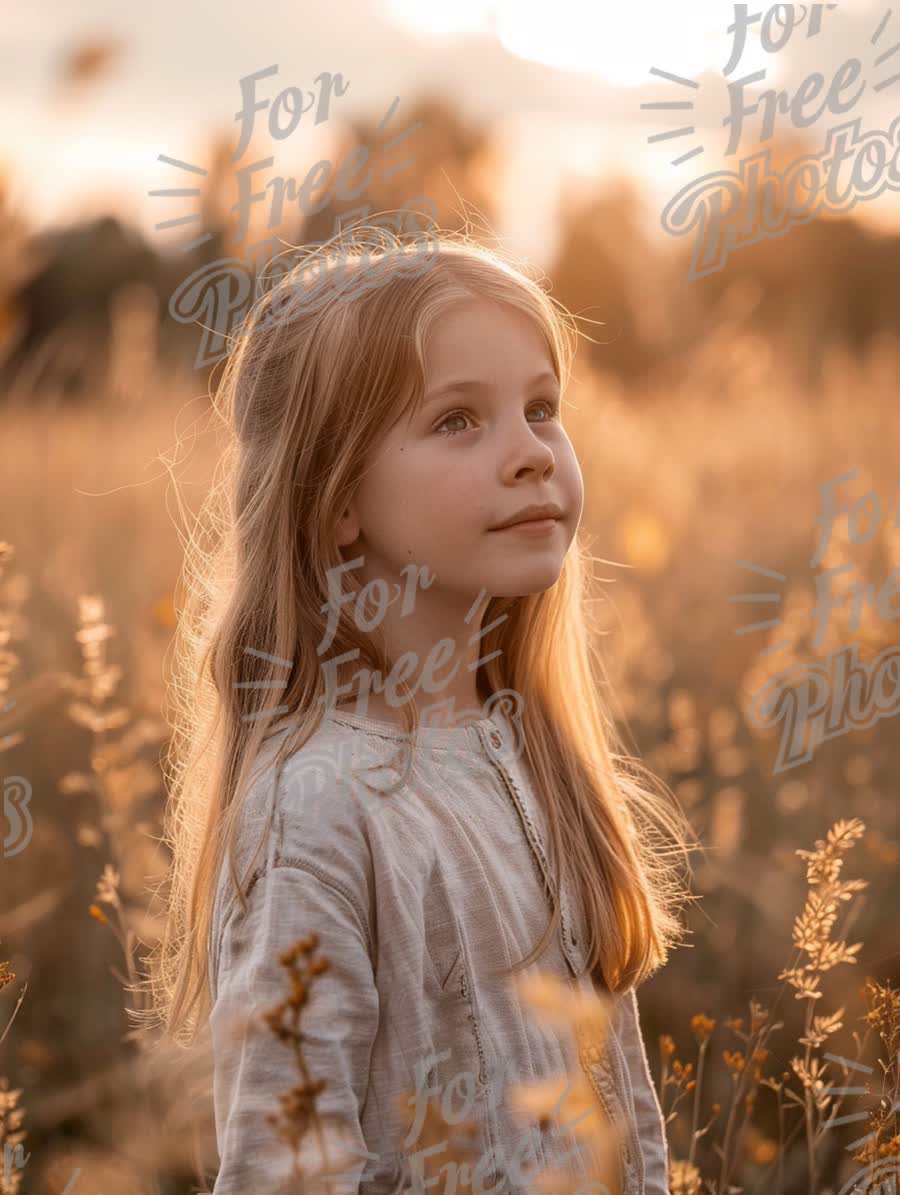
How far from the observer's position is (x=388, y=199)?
594cm

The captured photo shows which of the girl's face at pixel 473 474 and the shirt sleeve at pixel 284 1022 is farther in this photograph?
the girl's face at pixel 473 474

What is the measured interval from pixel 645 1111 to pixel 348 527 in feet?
2.61

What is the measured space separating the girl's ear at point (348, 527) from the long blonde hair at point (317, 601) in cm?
2

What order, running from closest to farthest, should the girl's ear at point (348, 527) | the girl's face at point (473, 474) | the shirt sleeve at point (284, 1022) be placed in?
1. the shirt sleeve at point (284, 1022)
2. the girl's face at point (473, 474)
3. the girl's ear at point (348, 527)

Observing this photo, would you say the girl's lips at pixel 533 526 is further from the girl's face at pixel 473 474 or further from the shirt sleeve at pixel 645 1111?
the shirt sleeve at pixel 645 1111

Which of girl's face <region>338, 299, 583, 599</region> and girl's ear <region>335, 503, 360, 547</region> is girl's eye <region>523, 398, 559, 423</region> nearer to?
girl's face <region>338, 299, 583, 599</region>

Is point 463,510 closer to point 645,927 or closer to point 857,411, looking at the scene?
point 645,927

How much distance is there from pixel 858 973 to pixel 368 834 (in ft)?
4.69

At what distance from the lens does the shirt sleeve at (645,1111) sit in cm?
161

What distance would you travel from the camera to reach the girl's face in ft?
4.71

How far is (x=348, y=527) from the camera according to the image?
154 centimetres

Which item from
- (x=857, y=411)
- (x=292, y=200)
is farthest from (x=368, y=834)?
(x=857, y=411)

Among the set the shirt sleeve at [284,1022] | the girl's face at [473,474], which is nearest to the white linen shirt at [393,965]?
the shirt sleeve at [284,1022]

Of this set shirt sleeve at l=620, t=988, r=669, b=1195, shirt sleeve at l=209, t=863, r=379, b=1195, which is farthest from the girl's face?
shirt sleeve at l=620, t=988, r=669, b=1195
